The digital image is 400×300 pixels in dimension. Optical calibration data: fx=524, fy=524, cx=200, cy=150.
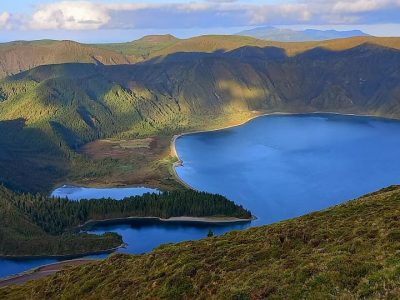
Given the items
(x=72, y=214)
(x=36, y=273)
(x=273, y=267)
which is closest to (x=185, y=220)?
(x=72, y=214)

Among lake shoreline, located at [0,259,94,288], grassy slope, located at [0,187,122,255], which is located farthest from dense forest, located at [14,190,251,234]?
lake shoreline, located at [0,259,94,288]

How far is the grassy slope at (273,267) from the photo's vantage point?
29.8m

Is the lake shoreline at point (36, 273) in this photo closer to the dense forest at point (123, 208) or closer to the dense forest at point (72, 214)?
the dense forest at point (72, 214)

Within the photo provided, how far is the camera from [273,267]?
35.8 m

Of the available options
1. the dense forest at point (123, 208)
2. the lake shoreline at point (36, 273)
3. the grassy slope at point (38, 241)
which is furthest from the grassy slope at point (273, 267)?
the dense forest at point (123, 208)

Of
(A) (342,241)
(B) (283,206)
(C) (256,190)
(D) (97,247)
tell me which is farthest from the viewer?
(C) (256,190)

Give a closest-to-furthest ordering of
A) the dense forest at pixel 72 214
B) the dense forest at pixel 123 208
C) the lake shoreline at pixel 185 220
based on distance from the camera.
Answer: the dense forest at pixel 72 214 < the lake shoreline at pixel 185 220 < the dense forest at pixel 123 208

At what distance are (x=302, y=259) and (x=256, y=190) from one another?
152 m

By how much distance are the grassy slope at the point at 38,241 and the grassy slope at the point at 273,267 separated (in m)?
76.9

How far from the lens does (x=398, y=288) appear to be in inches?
1011

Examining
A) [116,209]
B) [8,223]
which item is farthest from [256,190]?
[8,223]

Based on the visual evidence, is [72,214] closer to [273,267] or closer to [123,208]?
[123,208]

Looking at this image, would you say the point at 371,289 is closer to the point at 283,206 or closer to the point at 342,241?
the point at 342,241

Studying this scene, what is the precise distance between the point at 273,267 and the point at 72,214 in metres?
136
